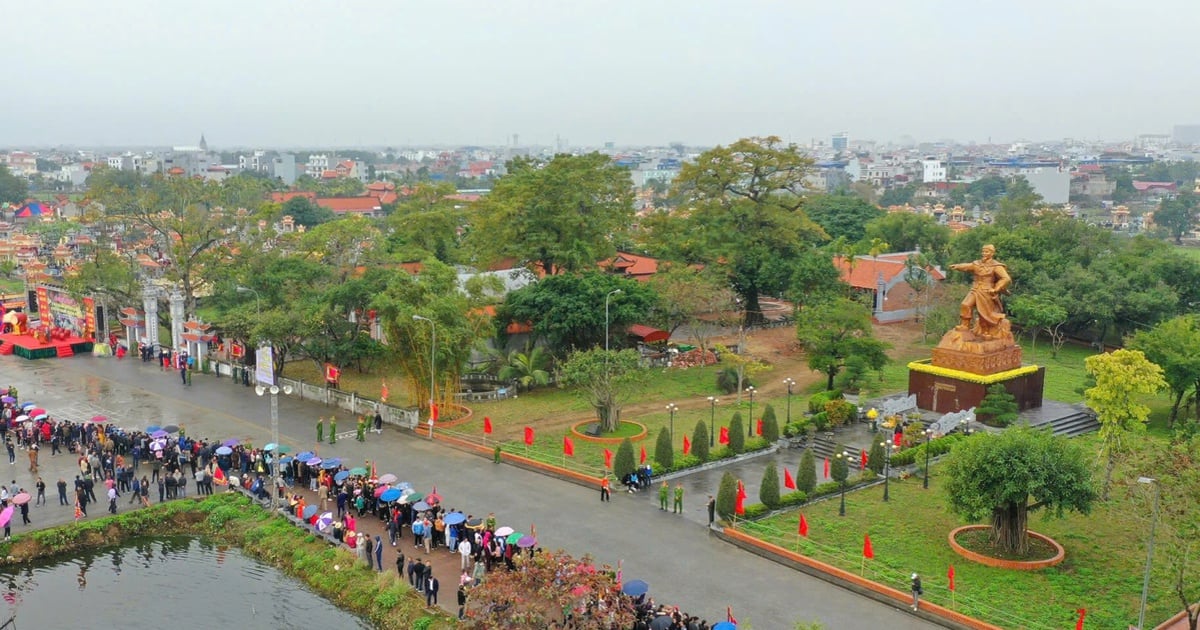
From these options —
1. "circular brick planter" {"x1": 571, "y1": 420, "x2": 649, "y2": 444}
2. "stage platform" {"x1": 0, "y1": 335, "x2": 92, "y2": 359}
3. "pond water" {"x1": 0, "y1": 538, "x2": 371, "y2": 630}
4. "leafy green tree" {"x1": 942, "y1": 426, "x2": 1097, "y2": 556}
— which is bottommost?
"pond water" {"x1": 0, "y1": 538, "x2": 371, "y2": 630}

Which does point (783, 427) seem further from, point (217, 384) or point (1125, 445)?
point (217, 384)

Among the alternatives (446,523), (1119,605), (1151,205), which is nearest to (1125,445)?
(1119,605)

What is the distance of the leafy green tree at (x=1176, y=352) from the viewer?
3419 cm

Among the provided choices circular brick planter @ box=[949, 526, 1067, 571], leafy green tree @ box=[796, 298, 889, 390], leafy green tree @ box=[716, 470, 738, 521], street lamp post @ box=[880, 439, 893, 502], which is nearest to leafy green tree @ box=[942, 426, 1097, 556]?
circular brick planter @ box=[949, 526, 1067, 571]

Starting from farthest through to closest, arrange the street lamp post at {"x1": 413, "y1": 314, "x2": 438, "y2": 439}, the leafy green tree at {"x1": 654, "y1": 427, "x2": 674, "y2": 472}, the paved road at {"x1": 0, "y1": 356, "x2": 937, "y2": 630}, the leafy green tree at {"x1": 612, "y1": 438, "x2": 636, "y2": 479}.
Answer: the street lamp post at {"x1": 413, "y1": 314, "x2": 438, "y2": 439} → the leafy green tree at {"x1": 654, "y1": 427, "x2": 674, "y2": 472} → the leafy green tree at {"x1": 612, "y1": 438, "x2": 636, "y2": 479} → the paved road at {"x1": 0, "y1": 356, "x2": 937, "y2": 630}

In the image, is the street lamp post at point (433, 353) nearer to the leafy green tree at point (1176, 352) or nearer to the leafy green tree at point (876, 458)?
the leafy green tree at point (876, 458)

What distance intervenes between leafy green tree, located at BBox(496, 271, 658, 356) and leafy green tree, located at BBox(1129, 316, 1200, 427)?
20.3 metres

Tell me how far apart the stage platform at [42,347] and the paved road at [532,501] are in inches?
161

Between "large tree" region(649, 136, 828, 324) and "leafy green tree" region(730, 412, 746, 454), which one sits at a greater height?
"large tree" region(649, 136, 828, 324)

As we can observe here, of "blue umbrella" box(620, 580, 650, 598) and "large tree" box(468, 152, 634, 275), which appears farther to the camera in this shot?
"large tree" box(468, 152, 634, 275)

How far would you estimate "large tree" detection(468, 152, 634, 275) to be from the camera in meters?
48.3

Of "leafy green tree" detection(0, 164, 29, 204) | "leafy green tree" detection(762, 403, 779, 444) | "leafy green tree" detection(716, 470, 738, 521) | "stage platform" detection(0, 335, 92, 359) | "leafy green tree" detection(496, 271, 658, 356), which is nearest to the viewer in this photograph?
"leafy green tree" detection(716, 470, 738, 521)

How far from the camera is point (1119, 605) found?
21.2 metres

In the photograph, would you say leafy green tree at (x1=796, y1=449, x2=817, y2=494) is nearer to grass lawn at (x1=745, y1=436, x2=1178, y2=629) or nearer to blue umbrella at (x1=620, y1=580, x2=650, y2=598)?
grass lawn at (x1=745, y1=436, x2=1178, y2=629)
